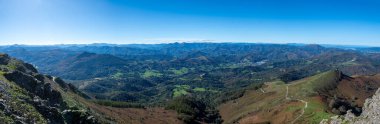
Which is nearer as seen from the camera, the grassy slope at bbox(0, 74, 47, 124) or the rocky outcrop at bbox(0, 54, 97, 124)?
the rocky outcrop at bbox(0, 54, 97, 124)

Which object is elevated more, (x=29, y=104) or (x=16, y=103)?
(x=16, y=103)

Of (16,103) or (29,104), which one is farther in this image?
(29,104)

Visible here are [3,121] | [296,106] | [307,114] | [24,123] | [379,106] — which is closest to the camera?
[3,121]

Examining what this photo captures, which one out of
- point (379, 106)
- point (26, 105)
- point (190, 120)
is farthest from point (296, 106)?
point (26, 105)

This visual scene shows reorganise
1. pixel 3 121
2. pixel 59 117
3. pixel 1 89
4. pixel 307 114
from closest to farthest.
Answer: pixel 3 121 → pixel 1 89 → pixel 59 117 → pixel 307 114

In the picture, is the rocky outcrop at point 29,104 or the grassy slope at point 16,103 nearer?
the rocky outcrop at point 29,104

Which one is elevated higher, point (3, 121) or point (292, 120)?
point (3, 121)

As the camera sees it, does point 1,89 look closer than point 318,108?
Yes

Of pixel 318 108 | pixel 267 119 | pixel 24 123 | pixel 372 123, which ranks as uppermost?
pixel 24 123

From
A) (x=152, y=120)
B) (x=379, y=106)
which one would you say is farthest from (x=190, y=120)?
(x=379, y=106)

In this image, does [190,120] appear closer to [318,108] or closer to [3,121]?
[318,108]
